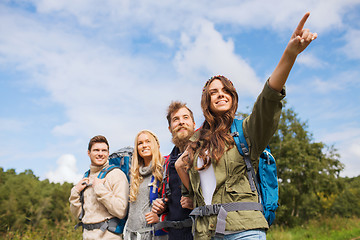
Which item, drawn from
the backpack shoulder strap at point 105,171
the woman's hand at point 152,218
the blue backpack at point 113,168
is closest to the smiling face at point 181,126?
the woman's hand at point 152,218

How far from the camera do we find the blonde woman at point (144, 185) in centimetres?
365

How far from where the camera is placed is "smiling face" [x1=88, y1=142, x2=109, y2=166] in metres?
4.52

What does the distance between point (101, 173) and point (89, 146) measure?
0.55m

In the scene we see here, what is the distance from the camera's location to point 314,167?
20578 mm

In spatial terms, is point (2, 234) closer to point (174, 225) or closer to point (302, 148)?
point (174, 225)

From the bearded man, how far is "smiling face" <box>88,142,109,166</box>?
1177 mm

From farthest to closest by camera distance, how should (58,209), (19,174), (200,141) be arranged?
(19,174) < (58,209) < (200,141)

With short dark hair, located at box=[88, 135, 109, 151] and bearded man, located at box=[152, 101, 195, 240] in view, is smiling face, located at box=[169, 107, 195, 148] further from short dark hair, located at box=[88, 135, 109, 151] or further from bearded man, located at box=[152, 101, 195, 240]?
short dark hair, located at box=[88, 135, 109, 151]

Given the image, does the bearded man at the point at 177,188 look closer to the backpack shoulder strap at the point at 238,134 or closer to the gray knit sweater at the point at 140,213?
A: the gray knit sweater at the point at 140,213

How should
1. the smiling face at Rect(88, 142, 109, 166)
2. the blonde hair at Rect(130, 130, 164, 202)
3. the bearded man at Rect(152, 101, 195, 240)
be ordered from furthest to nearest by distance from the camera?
the smiling face at Rect(88, 142, 109, 166) → the blonde hair at Rect(130, 130, 164, 202) → the bearded man at Rect(152, 101, 195, 240)

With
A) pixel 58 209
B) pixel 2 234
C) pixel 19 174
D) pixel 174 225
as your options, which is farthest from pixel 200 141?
pixel 19 174

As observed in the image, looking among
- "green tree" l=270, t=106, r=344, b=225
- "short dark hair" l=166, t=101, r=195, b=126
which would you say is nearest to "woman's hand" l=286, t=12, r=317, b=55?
"short dark hair" l=166, t=101, r=195, b=126

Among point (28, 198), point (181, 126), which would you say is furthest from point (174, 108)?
point (28, 198)

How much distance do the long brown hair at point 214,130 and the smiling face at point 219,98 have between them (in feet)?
0.08
